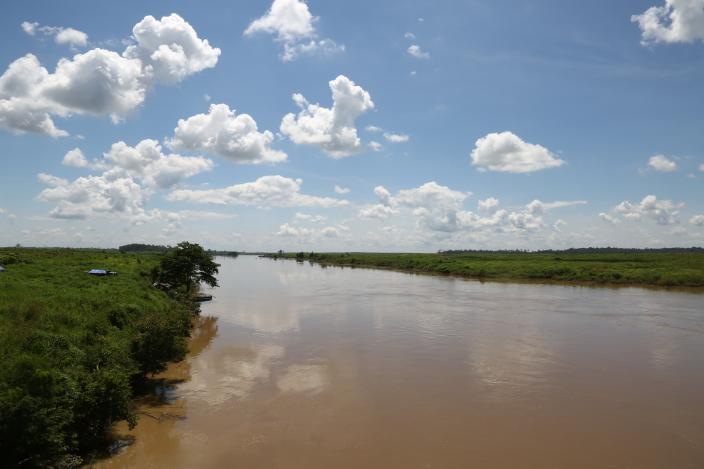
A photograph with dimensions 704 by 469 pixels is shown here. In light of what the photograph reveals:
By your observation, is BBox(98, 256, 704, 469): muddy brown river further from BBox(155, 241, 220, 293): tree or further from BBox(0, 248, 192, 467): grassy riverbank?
BBox(155, 241, 220, 293): tree

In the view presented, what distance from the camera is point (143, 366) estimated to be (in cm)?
1497

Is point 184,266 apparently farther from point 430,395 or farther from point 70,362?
point 430,395

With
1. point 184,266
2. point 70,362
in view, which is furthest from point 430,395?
point 184,266

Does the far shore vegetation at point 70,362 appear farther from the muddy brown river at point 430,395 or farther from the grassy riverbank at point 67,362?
the muddy brown river at point 430,395

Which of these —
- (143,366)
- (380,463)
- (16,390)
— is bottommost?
(380,463)

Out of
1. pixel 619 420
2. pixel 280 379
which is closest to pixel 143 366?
pixel 280 379

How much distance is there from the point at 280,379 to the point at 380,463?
7.00 meters

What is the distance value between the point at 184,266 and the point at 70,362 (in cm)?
2216

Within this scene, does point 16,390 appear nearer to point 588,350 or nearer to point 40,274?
point 40,274

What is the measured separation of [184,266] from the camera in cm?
3319

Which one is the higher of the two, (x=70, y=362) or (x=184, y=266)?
(x=184, y=266)

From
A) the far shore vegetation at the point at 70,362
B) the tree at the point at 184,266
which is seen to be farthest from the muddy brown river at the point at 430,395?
the tree at the point at 184,266

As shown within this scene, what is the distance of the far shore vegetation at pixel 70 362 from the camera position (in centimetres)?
863

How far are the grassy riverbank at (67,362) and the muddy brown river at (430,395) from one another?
1284 millimetres
